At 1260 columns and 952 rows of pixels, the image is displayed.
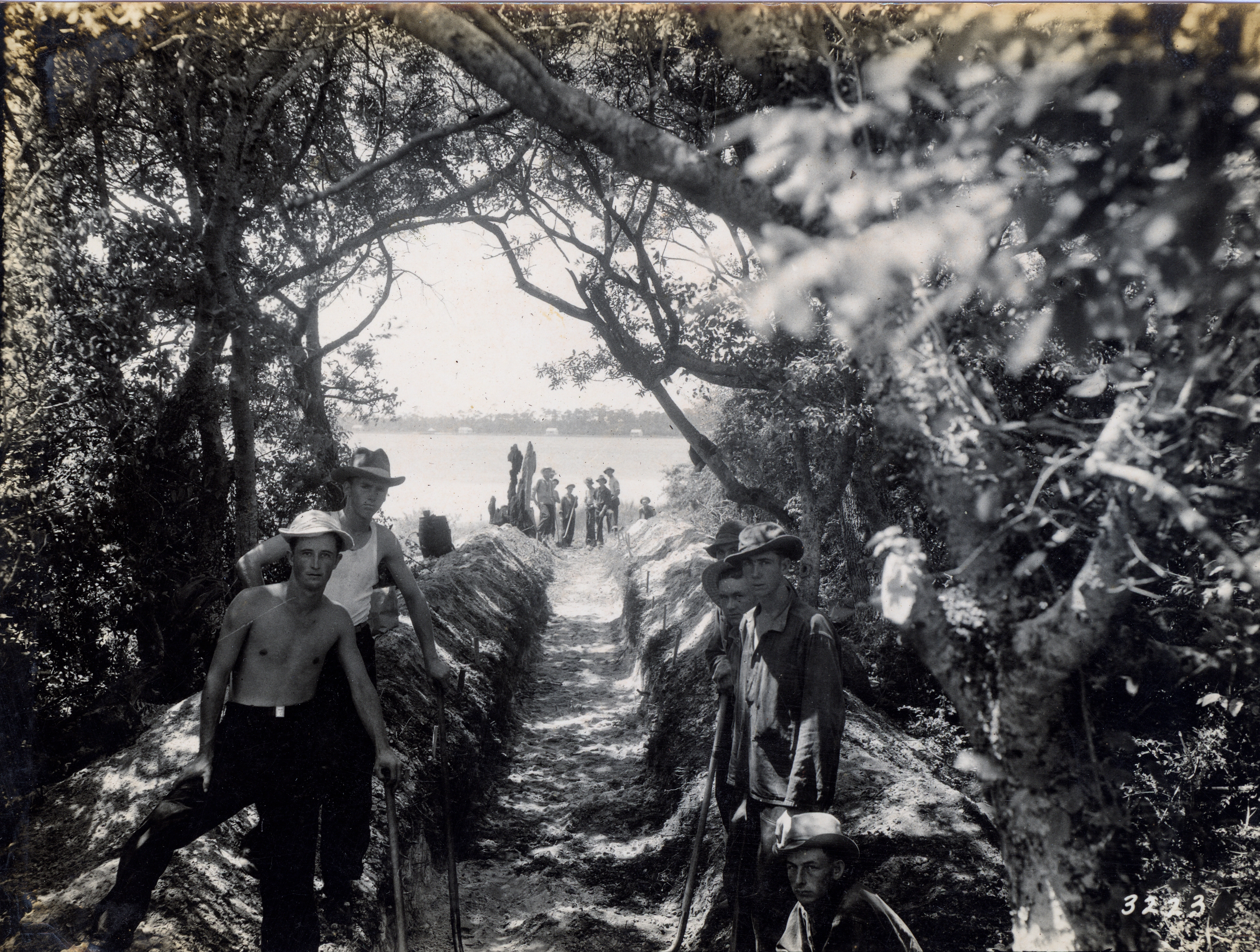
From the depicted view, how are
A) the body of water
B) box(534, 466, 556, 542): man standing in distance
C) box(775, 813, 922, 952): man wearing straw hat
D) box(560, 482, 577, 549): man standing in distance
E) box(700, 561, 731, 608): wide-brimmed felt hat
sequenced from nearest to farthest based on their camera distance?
box(775, 813, 922, 952): man wearing straw hat
box(700, 561, 731, 608): wide-brimmed felt hat
the body of water
box(534, 466, 556, 542): man standing in distance
box(560, 482, 577, 549): man standing in distance

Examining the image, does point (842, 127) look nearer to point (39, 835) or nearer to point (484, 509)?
point (39, 835)

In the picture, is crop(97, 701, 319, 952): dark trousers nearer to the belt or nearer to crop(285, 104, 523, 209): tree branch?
the belt

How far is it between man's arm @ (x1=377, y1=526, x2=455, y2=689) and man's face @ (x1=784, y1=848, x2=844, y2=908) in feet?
5.89

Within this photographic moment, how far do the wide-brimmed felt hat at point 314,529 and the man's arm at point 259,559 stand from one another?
15cm

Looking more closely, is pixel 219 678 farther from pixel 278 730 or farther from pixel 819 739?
pixel 819 739

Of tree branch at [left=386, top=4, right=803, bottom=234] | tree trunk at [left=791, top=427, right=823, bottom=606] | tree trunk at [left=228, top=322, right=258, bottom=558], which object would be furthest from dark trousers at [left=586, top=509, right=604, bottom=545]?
tree branch at [left=386, top=4, right=803, bottom=234]

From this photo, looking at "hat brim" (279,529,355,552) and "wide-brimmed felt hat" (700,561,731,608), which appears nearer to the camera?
"hat brim" (279,529,355,552)

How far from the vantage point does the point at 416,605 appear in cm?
338

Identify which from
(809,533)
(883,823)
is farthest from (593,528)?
(883,823)

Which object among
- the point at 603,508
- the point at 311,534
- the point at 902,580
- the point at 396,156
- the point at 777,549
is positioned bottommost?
the point at 603,508

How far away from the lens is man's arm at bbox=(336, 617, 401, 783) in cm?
281

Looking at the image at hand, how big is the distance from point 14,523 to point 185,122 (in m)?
2.26

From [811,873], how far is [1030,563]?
140cm

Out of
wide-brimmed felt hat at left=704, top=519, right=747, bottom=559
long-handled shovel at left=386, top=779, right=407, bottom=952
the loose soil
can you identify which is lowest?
the loose soil
